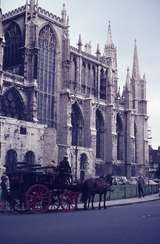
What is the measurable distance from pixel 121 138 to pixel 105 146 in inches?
194

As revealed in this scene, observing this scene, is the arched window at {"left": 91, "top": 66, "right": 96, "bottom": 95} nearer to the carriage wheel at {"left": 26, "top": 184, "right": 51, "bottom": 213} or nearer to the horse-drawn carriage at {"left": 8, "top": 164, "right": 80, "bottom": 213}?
the horse-drawn carriage at {"left": 8, "top": 164, "right": 80, "bottom": 213}

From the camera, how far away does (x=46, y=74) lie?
44.7 metres

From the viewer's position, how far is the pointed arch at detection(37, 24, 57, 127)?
143 ft

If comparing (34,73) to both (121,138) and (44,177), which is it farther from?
(44,177)

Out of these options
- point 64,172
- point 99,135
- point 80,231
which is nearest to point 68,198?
point 64,172

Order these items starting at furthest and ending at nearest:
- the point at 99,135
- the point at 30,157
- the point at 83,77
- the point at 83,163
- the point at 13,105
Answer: the point at 83,77, the point at 99,135, the point at 83,163, the point at 13,105, the point at 30,157

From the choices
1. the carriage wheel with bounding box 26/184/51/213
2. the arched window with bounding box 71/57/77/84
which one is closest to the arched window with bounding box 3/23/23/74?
the arched window with bounding box 71/57/77/84

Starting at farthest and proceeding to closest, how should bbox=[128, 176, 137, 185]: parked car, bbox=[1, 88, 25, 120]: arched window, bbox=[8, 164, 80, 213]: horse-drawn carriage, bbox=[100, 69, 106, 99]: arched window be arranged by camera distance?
bbox=[100, 69, 106, 99]: arched window < bbox=[128, 176, 137, 185]: parked car < bbox=[1, 88, 25, 120]: arched window < bbox=[8, 164, 80, 213]: horse-drawn carriage

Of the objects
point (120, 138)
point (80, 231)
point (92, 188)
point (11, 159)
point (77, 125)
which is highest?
point (77, 125)

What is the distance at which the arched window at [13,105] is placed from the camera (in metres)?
39.8

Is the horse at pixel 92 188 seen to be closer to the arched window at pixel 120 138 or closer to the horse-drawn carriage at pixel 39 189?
the horse-drawn carriage at pixel 39 189

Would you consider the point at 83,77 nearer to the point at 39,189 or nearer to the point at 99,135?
the point at 99,135

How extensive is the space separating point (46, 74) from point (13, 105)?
20.9 ft

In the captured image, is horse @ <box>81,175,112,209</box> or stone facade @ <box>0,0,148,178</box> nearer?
horse @ <box>81,175,112,209</box>
